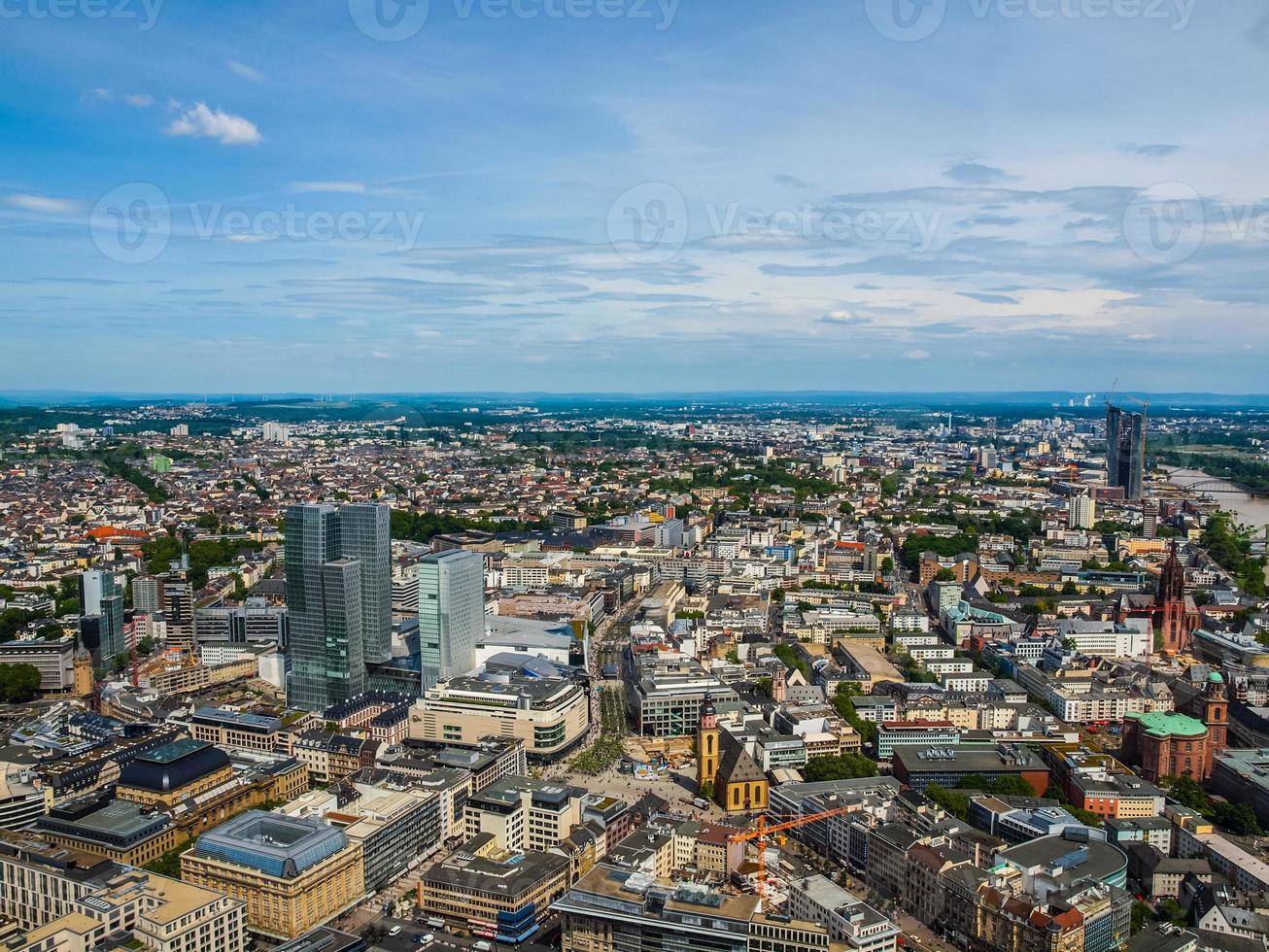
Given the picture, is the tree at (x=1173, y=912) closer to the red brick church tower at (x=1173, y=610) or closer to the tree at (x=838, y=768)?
the tree at (x=838, y=768)

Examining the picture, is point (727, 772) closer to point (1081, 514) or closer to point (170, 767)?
point (170, 767)

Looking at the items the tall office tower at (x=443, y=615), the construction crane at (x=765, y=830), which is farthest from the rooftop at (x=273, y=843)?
the tall office tower at (x=443, y=615)

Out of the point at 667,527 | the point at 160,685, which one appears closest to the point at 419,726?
the point at 160,685

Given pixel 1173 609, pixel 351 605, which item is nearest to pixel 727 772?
pixel 351 605

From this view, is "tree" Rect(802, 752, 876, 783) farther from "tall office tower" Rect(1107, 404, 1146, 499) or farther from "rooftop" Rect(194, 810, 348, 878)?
"tall office tower" Rect(1107, 404, 1146, 499)

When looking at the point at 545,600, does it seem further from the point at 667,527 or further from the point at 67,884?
the point at 67,884

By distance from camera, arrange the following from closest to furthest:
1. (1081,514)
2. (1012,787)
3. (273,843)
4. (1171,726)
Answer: (273,843)
(1012,787)
(1171,726)
(1081,514)
